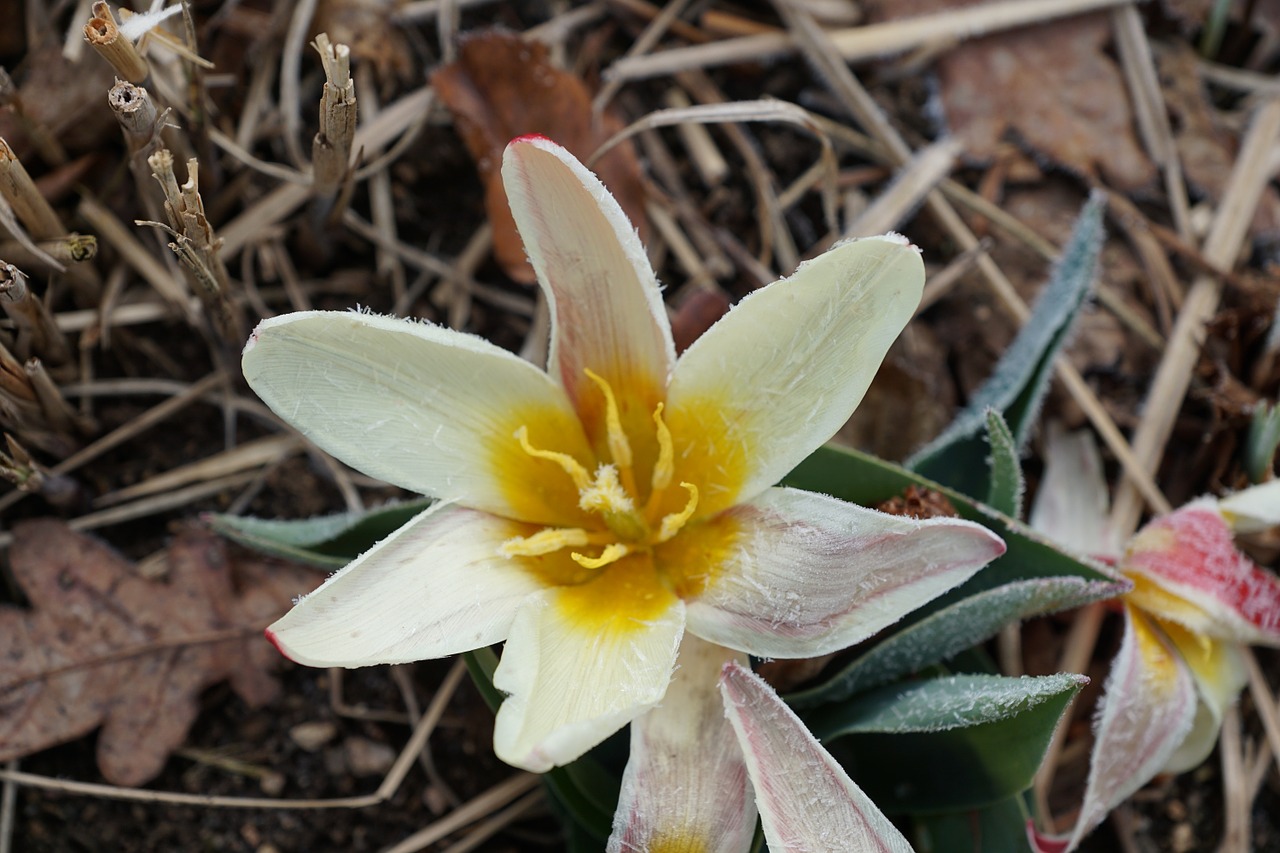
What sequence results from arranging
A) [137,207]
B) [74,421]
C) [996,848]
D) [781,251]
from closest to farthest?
[996,848]
[74,421]
[137,207]
[781,251]

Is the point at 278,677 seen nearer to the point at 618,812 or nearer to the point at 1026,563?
the point at 618,812

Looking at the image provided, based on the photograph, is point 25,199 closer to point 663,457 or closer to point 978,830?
point 663,457

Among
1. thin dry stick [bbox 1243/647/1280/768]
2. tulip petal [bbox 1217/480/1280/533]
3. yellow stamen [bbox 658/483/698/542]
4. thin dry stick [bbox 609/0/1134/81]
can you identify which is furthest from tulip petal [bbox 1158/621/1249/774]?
thin dry stick [bbox 609/0/1134/81]

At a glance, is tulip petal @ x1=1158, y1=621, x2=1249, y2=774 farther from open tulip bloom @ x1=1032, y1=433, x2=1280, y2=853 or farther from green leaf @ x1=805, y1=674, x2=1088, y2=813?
green leaf @ x1=805, y1=674, x2=1088, y2=813

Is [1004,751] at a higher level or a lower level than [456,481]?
lower

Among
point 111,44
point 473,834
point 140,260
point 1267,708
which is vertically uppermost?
point 111,44

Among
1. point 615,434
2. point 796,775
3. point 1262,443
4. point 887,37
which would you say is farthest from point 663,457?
point 887,37

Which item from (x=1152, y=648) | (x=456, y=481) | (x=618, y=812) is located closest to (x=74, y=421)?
(x=456, y=481)
